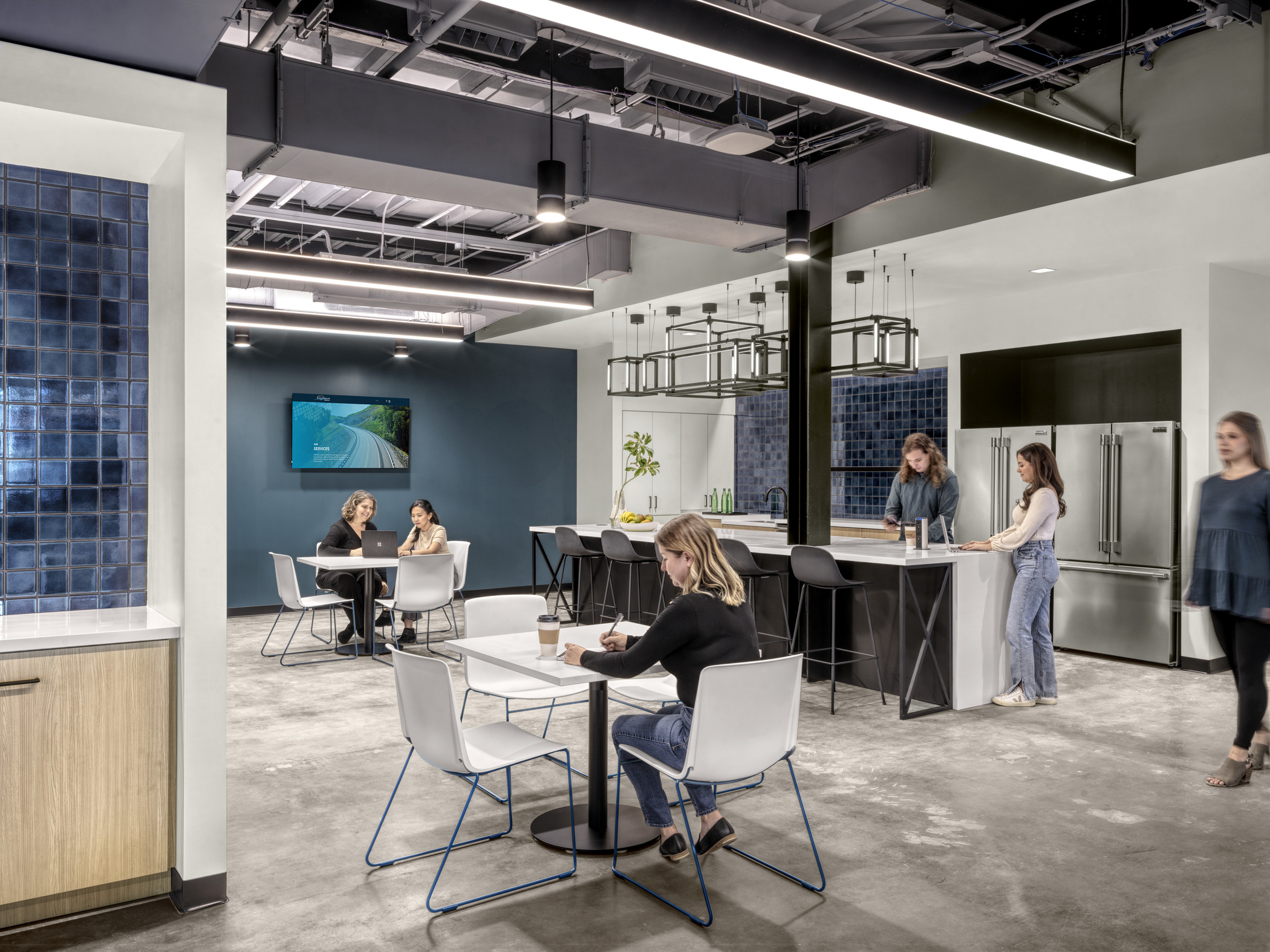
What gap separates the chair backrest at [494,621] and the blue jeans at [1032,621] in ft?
9.55

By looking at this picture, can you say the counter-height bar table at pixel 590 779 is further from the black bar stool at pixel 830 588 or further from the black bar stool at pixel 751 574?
the black bar stool at pixel 751 574

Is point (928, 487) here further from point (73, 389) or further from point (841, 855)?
point (73, 389)

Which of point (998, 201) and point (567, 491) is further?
point (567, 491)

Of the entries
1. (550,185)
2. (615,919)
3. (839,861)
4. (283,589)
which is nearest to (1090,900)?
(839,861)

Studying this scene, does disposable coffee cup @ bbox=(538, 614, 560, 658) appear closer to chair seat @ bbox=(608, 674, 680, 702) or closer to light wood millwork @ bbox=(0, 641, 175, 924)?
chair seat @ bbox=(608, 674, 680, 702)

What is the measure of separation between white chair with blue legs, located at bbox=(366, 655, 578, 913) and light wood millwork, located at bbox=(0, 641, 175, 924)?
734 mm

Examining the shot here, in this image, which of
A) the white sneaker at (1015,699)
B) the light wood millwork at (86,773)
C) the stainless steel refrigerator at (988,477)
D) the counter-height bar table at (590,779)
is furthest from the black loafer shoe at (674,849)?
the stainless steel refrigerator at (988,477)

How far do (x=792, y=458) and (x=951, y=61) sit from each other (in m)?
2.62

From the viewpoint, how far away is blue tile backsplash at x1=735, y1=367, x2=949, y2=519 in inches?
361

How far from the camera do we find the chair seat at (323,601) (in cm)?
705

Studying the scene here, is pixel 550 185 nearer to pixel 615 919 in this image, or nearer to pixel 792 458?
pixel 792 458

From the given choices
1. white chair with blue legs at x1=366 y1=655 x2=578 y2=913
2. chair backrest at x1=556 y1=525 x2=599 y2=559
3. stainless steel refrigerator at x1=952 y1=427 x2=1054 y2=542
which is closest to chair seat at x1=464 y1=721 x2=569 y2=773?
white chair with blue legs at x1=366 y1=655 x2=578 y2=913

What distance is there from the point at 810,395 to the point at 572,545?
2.66m

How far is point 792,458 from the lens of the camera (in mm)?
6422
